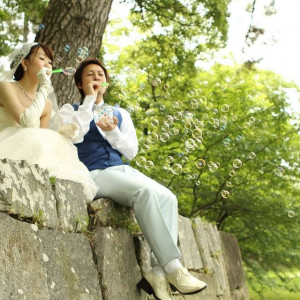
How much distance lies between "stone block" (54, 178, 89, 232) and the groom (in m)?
0.38

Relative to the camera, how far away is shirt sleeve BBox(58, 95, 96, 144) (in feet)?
12.4

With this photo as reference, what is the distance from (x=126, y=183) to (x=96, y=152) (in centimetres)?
50

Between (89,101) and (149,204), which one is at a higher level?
(89,101)

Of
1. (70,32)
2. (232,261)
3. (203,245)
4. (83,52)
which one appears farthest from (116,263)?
(232,261)

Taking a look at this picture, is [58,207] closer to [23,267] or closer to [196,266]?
[23,267]

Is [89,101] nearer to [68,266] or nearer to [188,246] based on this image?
[68,266]

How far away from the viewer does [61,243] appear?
Result: 2.87 meters

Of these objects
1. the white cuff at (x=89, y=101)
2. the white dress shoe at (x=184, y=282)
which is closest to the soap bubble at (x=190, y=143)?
the white cuff at (x=89, y=101)

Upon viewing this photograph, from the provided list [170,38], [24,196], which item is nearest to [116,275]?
[24,196]

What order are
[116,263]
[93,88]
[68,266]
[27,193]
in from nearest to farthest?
[27,193]
[68,266]
[116,263]
[93,88]

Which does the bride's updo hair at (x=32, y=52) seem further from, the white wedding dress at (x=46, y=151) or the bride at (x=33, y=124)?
the white wedding dress at (x=46, y=151)

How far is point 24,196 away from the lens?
2.64m

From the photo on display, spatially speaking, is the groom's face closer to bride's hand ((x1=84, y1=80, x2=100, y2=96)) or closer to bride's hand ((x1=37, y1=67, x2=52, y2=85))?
bride's hand ((x1=84, y1=80, x2=100, y2=96))

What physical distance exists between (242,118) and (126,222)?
526 centimetres
